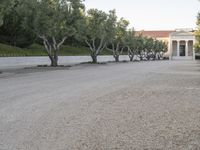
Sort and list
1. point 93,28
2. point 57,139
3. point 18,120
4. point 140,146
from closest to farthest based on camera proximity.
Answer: point 140,146
point 57,139
point 18,120
point 93,28

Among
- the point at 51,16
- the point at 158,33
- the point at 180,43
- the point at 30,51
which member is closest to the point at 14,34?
the point at 30,51

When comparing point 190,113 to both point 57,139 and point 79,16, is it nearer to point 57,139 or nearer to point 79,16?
point 57,139

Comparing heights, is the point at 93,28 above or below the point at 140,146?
above

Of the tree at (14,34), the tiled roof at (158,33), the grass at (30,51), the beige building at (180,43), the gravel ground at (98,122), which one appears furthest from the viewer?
the tiled roof at (158,33)

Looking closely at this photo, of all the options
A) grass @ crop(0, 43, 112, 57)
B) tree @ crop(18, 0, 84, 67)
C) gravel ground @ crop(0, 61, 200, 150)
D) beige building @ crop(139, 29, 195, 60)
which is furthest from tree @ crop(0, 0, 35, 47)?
beige building @ crop(139, 29, 195, 60)

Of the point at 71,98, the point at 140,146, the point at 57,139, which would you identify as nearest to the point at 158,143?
the point at 140,146

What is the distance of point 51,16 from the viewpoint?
40.6 m

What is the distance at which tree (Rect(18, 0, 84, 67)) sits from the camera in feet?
130

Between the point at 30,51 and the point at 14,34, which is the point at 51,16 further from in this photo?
the point at 30,51

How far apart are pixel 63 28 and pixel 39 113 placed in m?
30.7

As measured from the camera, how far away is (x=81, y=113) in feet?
36.4

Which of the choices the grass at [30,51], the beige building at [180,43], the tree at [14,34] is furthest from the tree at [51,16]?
the beige building at [180,43]

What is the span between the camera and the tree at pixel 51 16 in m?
39.6

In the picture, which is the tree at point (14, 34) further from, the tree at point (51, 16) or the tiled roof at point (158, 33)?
the tiled roof at point (158, 33)
